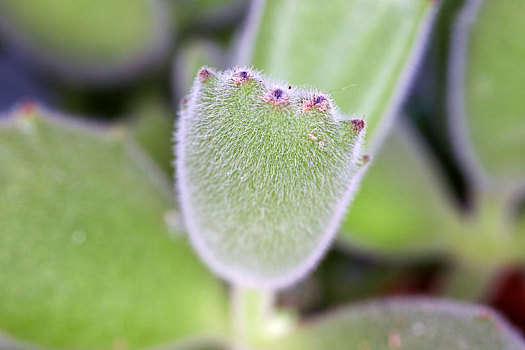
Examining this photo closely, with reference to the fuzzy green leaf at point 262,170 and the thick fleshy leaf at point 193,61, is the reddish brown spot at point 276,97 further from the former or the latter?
the thick fleshy leaf at point 193,61

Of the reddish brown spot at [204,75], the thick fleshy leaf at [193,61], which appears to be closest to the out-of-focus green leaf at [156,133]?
the thick fleshy leaf at [193,61]

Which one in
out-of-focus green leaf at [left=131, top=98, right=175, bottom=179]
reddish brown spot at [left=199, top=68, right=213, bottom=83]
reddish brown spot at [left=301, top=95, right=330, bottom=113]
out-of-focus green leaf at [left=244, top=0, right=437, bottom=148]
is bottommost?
reddish brown spot at [left=301, top=95, right=330, bottom=113]

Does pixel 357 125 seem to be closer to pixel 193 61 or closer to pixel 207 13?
pixel 193 61

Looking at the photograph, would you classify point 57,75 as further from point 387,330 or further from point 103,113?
point 387,330

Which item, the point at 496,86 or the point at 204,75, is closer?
the point at 204,75

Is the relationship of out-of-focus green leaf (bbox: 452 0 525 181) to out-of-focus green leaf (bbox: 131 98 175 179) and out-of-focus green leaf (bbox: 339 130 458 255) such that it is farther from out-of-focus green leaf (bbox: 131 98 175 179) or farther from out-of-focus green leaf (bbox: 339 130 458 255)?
out-of-focus green leaf (bbox: 131 98 175 179)

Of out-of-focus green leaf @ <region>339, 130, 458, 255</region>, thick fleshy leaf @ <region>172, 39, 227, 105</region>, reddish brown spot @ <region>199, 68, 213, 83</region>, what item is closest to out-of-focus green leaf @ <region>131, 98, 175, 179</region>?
thick fleshy leaf @ <region>172, 39, 227, 105</region>

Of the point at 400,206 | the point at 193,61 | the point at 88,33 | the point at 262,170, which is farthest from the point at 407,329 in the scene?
the point at 88,33
